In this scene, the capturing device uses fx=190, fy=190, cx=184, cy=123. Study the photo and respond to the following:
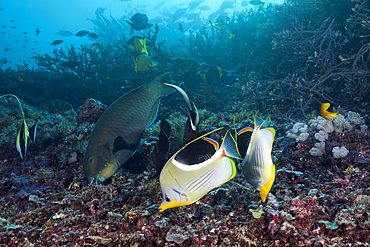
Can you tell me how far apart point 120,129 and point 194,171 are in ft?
3.23

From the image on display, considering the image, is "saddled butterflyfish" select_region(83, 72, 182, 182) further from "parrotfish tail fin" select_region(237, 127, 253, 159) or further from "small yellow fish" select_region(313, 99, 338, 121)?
"small yellow fish" select_region(313, 99, 338, 121)

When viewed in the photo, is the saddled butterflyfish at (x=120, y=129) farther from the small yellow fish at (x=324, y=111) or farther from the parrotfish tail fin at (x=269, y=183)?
the small yellow fish at (x=324, y=111)

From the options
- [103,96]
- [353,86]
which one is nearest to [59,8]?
[103,96]

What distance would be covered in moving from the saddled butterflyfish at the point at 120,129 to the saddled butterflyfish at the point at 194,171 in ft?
2.52

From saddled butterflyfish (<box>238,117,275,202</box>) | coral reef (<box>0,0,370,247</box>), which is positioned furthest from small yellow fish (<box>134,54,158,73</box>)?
saddled butterflyfish (<box>238,117,275,202</box>)

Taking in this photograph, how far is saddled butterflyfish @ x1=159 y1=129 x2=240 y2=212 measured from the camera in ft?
3.77

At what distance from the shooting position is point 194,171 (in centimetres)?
115

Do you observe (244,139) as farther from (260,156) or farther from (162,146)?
(162,146)

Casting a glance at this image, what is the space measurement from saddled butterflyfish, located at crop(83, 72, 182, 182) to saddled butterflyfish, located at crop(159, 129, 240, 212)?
77 centimetres

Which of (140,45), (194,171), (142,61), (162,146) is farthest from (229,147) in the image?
(140,45)

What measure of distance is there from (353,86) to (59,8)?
12949cm

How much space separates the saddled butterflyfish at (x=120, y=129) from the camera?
5.84 ft

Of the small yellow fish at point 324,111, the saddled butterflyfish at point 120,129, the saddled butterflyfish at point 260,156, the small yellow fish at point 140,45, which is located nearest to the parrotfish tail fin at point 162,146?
the saddled butterflyfish at point 120,129

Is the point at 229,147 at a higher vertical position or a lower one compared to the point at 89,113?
higher
